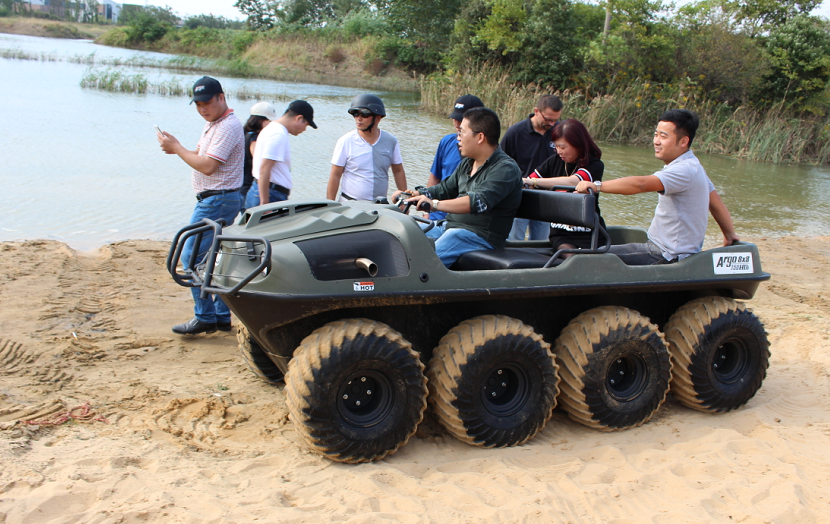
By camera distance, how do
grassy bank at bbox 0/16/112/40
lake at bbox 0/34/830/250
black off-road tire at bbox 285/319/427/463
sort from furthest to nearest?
grassy bank at bbox 0/16/112/40, lake at bbox 0/34/830/250, black off-road tire at bbox 285/319/427/463

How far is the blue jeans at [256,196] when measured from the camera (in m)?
5.86

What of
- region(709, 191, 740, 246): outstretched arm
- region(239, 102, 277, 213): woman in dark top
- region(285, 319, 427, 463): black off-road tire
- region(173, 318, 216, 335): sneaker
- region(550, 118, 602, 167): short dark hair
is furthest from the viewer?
region(239, 102, 277, 213): woman in dark top

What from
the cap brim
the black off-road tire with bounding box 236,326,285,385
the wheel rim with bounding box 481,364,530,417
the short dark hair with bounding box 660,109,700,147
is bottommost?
the black off-road tire with bounding box 236,326,285,385

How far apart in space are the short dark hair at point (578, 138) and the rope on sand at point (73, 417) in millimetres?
3600

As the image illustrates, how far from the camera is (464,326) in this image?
3844mm

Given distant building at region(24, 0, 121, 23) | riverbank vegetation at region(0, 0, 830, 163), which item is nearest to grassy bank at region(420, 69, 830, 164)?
riverbank vegetation at region(0, 0, 830, 163)

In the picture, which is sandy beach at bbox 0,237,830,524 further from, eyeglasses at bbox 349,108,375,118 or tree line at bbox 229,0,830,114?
tree line at bbox 229,0,830,114

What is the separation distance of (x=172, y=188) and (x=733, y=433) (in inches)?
388

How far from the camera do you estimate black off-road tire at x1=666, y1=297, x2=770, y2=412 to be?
4.51 metres

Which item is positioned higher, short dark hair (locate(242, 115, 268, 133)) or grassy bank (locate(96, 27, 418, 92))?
grassy bank (locate(96, 27, 418, 92))

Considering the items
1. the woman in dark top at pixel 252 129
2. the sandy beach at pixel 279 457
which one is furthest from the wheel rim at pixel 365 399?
the woman in dark top at pixel 252 129

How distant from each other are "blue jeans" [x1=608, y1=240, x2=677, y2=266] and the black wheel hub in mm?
651

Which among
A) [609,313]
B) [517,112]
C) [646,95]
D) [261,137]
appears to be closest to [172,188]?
[261,137]

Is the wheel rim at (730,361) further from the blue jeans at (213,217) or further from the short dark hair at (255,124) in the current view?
the short dark hair at (255,124)
